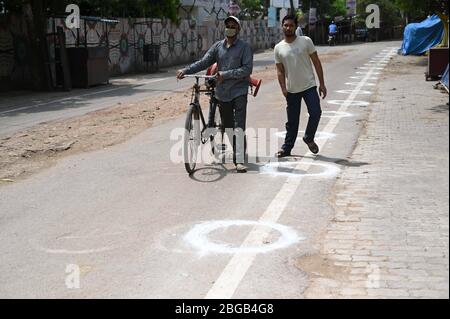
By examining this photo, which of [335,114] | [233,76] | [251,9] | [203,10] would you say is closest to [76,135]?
[233,76]

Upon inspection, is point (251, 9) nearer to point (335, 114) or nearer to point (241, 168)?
point (335, 114)

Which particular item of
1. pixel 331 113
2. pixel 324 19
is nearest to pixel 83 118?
pixel 331 113

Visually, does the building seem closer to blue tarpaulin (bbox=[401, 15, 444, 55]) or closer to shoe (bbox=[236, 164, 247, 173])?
blue tarpaulin (bbox=[401, 15, 444, 55])

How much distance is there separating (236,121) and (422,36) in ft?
93.8

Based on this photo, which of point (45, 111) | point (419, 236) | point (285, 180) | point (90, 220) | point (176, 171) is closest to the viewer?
point (419, 236)

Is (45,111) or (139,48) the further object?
(139,48)

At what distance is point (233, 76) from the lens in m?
Result: 7.62

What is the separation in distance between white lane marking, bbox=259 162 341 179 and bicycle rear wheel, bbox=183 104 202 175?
0.88 metres

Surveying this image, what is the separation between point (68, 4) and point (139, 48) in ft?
27.0

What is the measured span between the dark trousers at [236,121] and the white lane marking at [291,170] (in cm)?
36

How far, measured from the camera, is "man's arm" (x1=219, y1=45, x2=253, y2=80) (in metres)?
7.60

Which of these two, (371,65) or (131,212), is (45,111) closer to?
(131,212)

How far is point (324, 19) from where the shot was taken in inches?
2571

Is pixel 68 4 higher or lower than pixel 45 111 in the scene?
higher
